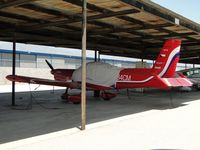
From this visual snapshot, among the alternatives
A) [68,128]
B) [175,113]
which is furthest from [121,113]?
[68,128]

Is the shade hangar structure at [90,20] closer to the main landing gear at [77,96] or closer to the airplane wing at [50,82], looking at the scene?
the airplane wing at [50,82]

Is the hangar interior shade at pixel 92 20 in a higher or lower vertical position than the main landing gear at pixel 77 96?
higher

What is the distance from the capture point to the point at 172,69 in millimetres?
17172

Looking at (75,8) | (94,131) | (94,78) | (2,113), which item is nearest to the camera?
(94,131)

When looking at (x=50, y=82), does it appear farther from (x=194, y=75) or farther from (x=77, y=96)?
(x=194, y=75)

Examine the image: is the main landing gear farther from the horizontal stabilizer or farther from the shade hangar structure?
the horizontal stabilizer

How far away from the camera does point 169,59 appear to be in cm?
1711

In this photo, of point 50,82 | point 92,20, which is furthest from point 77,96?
point 92,20

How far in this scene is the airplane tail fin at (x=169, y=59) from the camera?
17047mm

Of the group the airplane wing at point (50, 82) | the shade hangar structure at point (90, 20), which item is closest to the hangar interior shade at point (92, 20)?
the shade hangar structure at point (90, 20)

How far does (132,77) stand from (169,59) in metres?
2.27

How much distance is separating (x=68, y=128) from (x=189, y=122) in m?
4.38

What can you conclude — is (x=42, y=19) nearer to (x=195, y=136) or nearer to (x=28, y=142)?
(x=28, y=142)

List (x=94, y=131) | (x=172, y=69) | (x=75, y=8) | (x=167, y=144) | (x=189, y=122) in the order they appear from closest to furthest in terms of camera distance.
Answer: (x=167, y=144), (x=94, y=131), (x=189, y=122), (x=75, y=8), (x=172, y=69)
